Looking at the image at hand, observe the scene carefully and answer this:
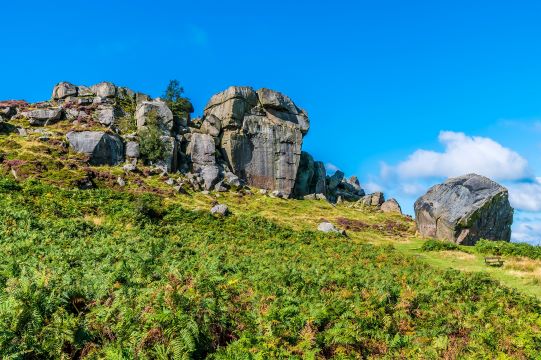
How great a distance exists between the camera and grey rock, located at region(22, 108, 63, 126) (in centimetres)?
6619

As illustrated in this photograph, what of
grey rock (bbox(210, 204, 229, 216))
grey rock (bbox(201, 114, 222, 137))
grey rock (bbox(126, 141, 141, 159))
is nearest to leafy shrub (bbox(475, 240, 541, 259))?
grey rock (bbox(210, 204, 229, 216))

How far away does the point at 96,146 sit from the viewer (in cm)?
5712

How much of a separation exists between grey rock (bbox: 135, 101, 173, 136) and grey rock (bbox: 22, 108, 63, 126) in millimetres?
13152

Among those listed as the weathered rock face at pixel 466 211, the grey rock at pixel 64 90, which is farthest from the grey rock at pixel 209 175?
the grey rock at pixel 64 90

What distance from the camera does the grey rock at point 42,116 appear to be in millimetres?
66188

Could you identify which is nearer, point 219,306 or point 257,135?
point 219,306

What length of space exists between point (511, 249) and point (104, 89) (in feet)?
247

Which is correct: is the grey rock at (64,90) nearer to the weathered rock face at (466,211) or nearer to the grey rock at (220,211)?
the grey rock at (220,211)

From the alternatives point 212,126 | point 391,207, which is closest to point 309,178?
point 391,207

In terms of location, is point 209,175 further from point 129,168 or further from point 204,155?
point 129,168

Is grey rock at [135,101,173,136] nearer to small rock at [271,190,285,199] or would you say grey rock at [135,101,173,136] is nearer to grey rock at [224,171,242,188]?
grey rock at [224,171,242,188]

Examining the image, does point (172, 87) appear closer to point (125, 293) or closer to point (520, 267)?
point (520, 267)

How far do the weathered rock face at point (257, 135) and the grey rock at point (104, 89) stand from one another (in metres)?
19.5

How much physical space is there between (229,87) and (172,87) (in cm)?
1323
